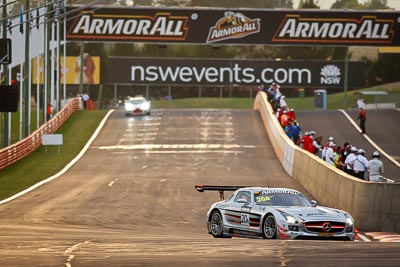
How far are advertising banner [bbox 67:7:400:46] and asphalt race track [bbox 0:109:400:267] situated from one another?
10475 millimetres

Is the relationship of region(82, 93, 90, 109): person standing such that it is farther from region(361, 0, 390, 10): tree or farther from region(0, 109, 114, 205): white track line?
region(361, 0, 390, 10): tree

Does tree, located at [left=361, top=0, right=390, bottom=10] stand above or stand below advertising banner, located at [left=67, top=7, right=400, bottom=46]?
above

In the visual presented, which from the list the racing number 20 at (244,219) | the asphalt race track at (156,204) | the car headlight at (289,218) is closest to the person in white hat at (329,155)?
the asphalt race track at (156,204)

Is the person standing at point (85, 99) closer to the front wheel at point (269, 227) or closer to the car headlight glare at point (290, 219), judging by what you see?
the front wheel at point (269, 227)

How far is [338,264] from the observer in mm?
15898

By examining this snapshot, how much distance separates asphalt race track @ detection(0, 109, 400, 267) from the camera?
17.0 metres

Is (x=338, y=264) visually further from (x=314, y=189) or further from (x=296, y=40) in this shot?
Result: (x=296, y=40)

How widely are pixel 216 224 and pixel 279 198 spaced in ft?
5.46

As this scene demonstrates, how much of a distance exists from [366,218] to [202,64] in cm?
8088

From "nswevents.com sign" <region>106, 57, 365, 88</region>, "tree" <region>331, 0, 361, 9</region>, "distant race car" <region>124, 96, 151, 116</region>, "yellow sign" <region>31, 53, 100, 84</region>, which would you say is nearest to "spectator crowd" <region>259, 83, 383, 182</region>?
"distant race car" <region>124, 96, 151, 116</region>

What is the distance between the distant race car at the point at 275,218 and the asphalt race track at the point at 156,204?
1.94 feet

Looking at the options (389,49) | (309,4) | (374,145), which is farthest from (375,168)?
(309,4)

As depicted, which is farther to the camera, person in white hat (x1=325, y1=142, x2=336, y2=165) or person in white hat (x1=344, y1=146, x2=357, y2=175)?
person in white hat (x1=325, y1=142, x2=336, y2=165)

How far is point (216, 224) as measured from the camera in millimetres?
24344
